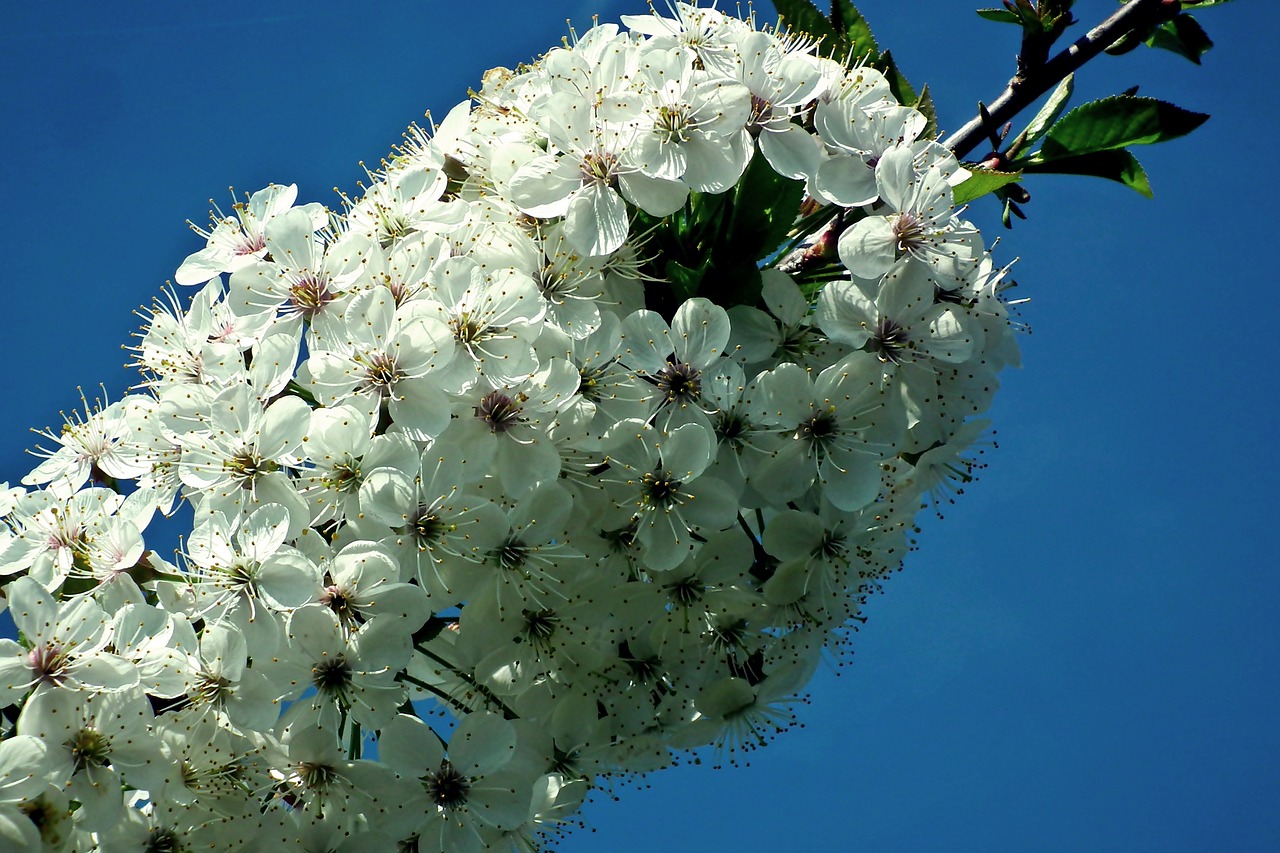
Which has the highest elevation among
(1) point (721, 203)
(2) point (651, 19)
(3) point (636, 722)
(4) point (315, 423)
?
(2) point (651, 19)

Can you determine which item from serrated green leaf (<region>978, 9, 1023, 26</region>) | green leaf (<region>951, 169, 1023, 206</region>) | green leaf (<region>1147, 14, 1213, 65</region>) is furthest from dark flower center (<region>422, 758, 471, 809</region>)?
green leaf (<region>1147, 14, 1213, 65</region>)

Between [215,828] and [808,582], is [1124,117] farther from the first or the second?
[215,828]

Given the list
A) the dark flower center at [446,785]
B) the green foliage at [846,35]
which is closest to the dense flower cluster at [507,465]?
the dark flower center at [446,785]

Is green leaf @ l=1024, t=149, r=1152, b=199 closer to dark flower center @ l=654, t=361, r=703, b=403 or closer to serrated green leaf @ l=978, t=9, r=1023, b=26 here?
serrated green leaf @ l=978, t=9, r=1023, b=26

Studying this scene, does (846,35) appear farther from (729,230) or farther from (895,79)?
(729,230)

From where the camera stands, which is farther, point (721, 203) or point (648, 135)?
Answer: point (721, 203)

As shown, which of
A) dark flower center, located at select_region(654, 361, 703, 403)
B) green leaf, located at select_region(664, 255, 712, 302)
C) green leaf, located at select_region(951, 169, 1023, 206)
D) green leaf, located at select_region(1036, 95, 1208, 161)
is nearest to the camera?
dark flower center, located at select_region(654, 361, 703, 403)

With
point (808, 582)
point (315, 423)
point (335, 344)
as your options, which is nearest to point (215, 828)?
point (315, 423)

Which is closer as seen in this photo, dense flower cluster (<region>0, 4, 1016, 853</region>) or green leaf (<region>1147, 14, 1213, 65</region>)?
dense flower cluster (<region>0, 4, 1016, 853</region>)
